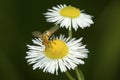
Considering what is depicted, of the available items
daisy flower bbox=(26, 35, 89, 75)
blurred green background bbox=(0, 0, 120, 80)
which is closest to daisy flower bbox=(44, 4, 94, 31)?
daisy flower bbox=(26, 35, 89, 75)

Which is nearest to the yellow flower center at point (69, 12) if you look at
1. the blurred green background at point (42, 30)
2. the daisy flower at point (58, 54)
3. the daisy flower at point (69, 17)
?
the daisy flower at point (69, 17)

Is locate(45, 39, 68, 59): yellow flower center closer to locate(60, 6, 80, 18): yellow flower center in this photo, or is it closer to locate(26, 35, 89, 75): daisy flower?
locate(26, 35, 89, 75): daisy flower

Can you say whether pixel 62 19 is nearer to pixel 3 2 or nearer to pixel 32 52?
pixel 32 52

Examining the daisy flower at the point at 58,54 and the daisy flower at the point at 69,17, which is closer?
the daisy flower at the point at 58,54

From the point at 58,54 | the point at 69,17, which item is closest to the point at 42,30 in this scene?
the point at 69,17

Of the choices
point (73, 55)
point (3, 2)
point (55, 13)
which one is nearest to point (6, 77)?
point (3, 2)

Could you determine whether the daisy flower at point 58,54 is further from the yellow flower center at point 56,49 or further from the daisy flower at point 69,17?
the daisy flower at point 69,17
